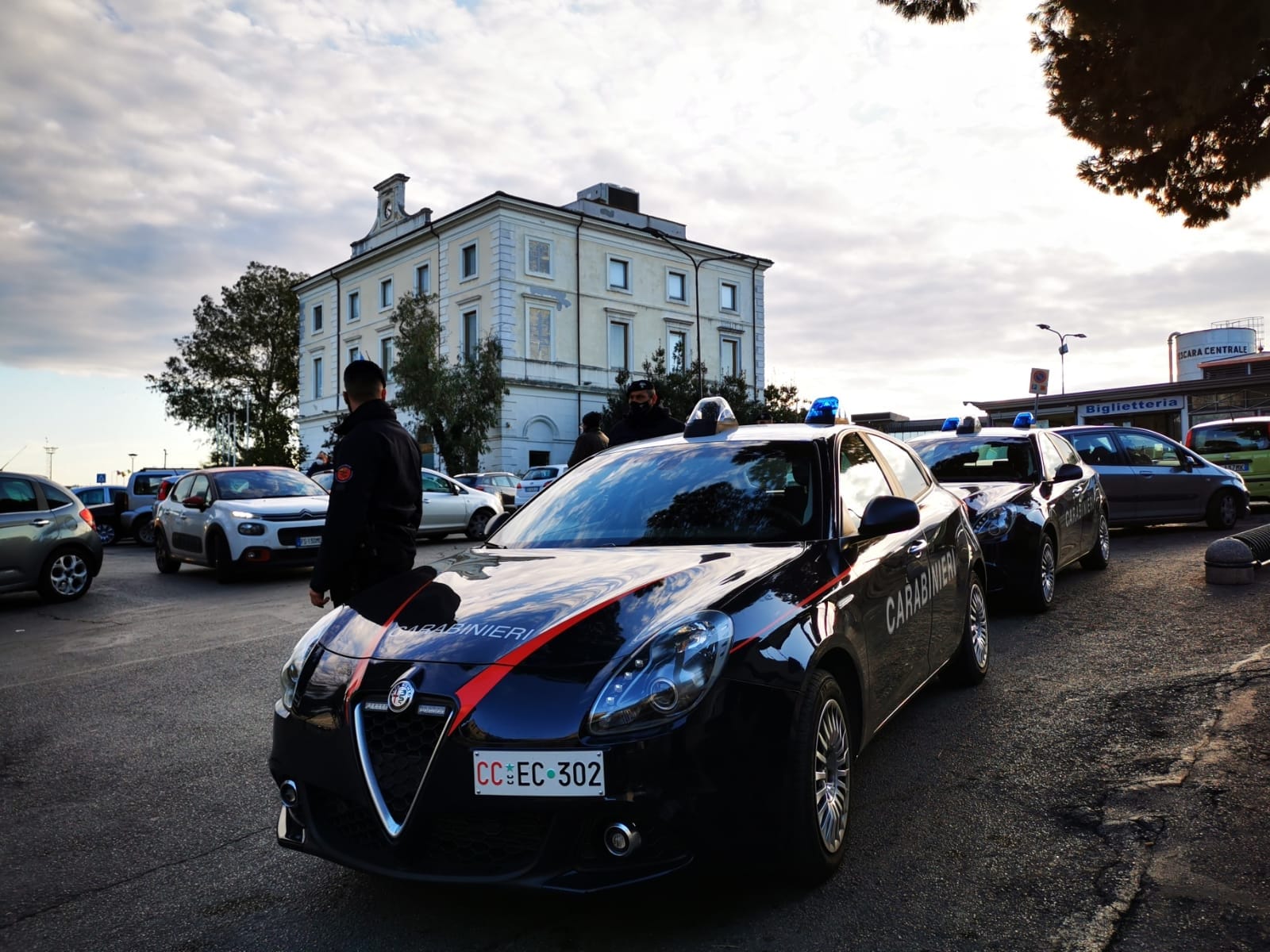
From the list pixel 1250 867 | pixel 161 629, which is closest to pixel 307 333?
pixel 161 629

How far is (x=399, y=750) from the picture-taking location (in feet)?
8.82

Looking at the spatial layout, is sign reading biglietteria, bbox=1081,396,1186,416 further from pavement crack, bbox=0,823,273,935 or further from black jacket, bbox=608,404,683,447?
pavement crack, bbox=0,823,273,935

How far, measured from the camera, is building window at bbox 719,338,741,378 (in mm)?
50875

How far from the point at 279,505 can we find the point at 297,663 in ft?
32.3

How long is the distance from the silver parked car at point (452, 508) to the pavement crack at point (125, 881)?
14432 mm

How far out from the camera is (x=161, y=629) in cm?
870

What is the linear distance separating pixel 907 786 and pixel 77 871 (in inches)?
116

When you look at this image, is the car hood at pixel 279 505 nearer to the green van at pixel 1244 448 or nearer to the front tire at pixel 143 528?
the front tire at pixel 143 528

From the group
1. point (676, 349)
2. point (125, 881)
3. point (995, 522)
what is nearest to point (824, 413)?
point (995, 522)

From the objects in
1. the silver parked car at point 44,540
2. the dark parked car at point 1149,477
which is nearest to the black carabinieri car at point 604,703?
the silver parked car at point 44,540

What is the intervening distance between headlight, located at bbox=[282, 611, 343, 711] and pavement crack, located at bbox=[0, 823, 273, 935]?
2.55 feet

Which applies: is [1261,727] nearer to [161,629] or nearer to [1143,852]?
[1143,852]

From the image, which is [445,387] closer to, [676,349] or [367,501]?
[676,349]

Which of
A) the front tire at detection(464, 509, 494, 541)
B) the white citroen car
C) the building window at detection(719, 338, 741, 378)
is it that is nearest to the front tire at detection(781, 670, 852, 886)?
the white citroen car
